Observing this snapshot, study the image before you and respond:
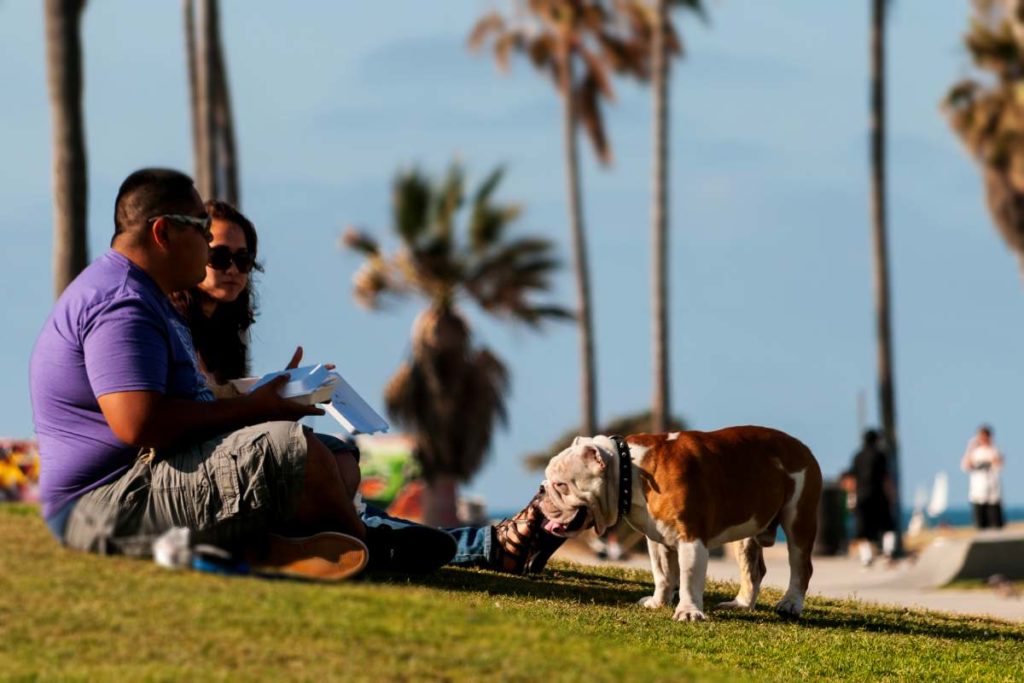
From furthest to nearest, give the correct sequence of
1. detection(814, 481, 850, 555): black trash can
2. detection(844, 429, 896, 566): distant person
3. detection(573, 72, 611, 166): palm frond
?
detection(573, 72, 611, 166): palm frond → detection(814, 481, 850, 555): black trash can → detection(844, 429, 896, 566): distant person

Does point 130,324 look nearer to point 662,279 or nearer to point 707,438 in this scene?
point 707,438

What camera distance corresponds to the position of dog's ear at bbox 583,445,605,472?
7590mm

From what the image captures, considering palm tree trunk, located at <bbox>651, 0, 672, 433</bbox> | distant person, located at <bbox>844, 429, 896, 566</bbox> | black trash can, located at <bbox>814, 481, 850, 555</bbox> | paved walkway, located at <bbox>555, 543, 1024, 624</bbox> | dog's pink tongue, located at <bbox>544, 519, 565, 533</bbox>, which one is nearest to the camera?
dog's pink tongue, located at <bbox>544, 519, 565, 533</bbox>

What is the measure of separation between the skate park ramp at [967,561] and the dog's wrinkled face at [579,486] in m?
10.5

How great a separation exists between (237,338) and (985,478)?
21.0 meters

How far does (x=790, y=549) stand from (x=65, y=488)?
3770mm

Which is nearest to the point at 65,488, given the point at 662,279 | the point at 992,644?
the point at 992,644

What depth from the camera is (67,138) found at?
16766 mm

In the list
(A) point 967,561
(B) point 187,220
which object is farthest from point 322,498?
(A) point 967,561

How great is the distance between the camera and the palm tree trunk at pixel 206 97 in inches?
950

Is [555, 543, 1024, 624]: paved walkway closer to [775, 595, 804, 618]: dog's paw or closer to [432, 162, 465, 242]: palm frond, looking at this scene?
[775, 595, 804, 618]: dog's paw

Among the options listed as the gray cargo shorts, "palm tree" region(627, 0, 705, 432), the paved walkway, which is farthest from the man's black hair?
"palm tree" region(627, 0, 705, 432)

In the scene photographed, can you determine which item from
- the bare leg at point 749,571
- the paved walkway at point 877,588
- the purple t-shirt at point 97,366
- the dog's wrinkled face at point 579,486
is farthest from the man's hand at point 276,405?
the paved walkway at point 877,588

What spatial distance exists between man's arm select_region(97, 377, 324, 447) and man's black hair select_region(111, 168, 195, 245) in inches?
27.3
